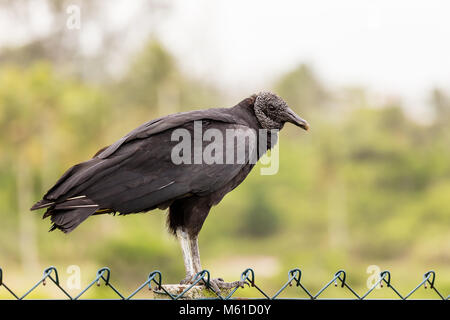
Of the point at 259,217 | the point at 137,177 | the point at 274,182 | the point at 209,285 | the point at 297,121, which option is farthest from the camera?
the point at 274,182

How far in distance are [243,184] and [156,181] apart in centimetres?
1460

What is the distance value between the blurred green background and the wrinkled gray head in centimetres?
705

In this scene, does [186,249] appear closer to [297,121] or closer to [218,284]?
[218,284]

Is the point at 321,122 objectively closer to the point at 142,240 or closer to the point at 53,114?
the point at 53,114

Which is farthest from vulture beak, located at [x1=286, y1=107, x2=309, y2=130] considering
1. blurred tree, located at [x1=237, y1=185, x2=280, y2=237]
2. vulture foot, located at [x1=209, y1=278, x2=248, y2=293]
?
blurred tree, located at [x1=237, y1=185, x2=280, y2=237]

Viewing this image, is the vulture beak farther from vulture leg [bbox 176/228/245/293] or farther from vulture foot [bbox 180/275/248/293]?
vulture foot [bbox 180/275/248/293]

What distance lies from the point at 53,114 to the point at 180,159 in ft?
39.8

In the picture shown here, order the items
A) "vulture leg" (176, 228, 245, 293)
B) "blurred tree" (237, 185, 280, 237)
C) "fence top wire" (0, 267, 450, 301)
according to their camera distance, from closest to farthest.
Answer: "fence top wire" (0, 267, 450, 301) → "vulture leg" (176, 228, 245, 293) → "blurred tree" (237, 185, 280, 237)

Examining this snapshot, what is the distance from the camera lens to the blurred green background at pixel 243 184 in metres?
13.2

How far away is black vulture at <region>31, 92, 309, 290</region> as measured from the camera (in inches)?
104

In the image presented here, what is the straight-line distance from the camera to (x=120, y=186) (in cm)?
275

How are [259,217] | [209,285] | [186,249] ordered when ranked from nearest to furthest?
[209,285], [186,249], [259,217]

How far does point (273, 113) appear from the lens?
11.0 ft

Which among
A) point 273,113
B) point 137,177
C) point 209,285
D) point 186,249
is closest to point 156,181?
point 137,177
